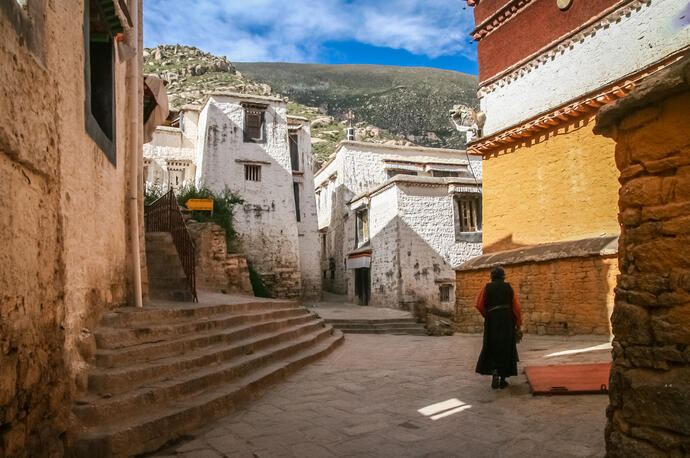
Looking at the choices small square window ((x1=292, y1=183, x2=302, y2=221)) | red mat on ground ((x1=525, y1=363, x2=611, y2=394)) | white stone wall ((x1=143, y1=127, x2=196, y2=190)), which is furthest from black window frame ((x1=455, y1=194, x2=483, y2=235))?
red mat on ground ((x1=525, y1=363, x2=611, y2=394))

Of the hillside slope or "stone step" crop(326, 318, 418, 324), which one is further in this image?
the hillside slope

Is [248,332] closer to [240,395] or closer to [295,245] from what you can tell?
[240,395]

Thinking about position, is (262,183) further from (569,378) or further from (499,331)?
(569,378)

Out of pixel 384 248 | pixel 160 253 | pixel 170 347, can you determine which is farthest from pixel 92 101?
pixel 384 248

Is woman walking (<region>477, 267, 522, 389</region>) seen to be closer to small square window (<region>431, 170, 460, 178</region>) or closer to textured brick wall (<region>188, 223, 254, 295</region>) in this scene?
textured brick wall (<region>188, 223, 254, 295</region>)

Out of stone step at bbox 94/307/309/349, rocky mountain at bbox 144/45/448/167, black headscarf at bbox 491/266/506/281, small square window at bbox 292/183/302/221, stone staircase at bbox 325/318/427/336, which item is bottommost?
stone staircase at bbox 325/318/427/336

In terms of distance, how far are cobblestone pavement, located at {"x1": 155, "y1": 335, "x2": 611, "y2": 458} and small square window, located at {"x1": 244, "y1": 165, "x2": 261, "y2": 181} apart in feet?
52.9

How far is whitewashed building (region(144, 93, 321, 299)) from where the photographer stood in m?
21.0

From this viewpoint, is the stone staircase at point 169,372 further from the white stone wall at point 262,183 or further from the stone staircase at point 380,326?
the white stone wall at point 262,183

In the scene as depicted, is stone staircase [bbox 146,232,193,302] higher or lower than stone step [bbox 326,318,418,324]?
higher

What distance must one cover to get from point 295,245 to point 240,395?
55.0 feet

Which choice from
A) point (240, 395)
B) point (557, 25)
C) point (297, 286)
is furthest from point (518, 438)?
point (297, 286)

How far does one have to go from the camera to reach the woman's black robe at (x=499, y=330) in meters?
5.15

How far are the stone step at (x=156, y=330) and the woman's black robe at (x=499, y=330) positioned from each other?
362 centimetres
